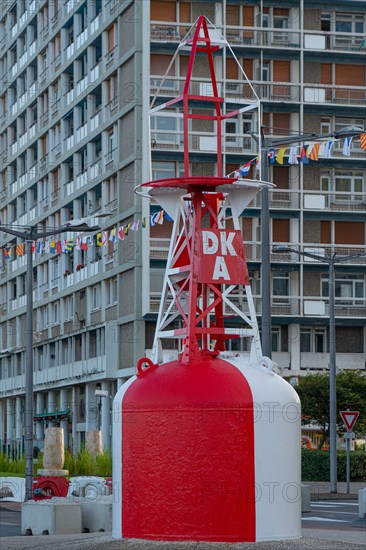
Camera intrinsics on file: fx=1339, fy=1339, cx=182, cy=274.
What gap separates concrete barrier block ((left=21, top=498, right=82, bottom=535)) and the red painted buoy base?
12446 millimetres

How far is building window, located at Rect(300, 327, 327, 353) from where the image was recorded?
213ft

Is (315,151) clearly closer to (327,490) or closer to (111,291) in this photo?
(327,490)

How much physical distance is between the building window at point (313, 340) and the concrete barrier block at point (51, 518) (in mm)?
40769

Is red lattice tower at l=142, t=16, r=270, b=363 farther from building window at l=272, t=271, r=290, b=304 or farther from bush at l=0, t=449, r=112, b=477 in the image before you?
building window at l=272, t=271, r=290, b=304

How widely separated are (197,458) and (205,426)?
0.26m

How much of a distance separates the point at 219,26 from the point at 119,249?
38.4 feet

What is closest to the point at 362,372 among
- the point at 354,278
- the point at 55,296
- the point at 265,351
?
the point at 354,278

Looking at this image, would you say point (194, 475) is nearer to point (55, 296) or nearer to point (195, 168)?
point (195, 168)

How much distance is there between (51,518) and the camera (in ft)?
77.2

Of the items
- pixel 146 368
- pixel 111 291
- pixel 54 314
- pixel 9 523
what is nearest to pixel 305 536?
pixel 146 368

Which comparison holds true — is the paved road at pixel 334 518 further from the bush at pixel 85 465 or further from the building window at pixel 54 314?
the building window at pixel 54 314

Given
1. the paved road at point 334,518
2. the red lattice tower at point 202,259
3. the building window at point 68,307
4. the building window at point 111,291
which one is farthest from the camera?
the building window at point 68,307

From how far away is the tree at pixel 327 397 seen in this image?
2265 inches

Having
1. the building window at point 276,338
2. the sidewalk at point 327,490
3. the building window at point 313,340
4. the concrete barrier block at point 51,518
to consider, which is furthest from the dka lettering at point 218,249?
the building window at point 313,340
